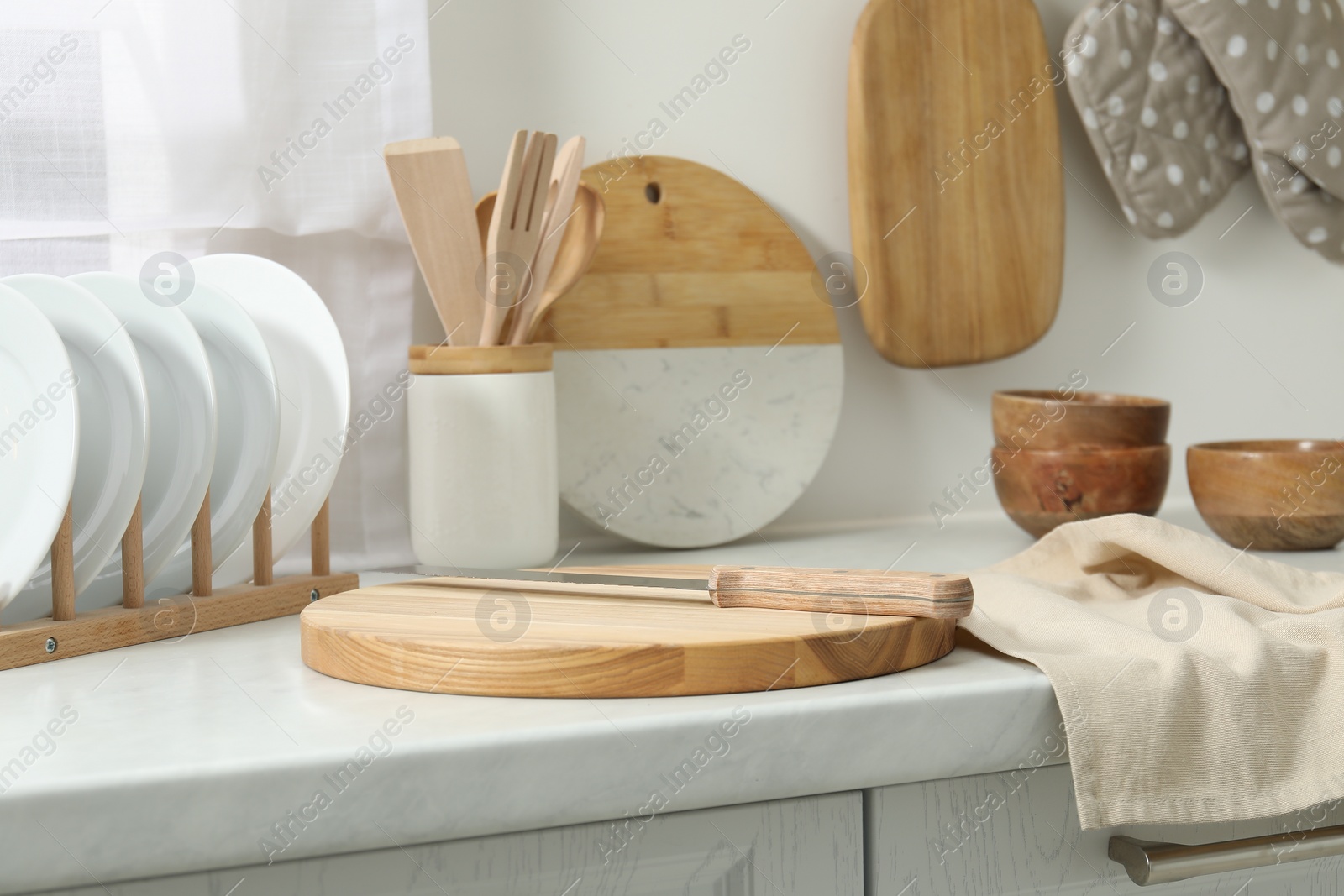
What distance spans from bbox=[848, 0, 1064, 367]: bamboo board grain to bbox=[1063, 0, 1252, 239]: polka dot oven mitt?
0.04m

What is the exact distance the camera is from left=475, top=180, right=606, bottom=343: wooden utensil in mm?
968

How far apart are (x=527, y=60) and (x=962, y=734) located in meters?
0.76

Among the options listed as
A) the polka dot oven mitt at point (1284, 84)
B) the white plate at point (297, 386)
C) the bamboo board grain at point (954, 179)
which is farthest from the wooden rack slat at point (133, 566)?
the polka dot oven mitt at point (1284, 84)

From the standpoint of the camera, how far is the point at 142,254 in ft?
3.03

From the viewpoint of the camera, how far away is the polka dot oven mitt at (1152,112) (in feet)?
3.93

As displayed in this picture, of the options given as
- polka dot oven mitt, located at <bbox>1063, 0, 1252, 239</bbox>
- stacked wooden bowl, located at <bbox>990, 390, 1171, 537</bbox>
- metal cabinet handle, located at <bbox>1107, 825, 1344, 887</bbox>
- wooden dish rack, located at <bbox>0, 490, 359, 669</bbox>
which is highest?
polka dot oven mitt, located at <bbox>1063, 0, 1252, 239</bbox>

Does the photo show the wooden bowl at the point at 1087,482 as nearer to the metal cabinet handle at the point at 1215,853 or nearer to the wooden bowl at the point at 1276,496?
the wooden bowl at the point at 1276,496

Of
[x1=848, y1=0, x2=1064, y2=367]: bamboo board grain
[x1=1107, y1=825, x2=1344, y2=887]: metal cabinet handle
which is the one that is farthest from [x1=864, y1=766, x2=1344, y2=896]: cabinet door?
[x1=848, y1=0, x2=1064, y2=367]: bamboo board grain

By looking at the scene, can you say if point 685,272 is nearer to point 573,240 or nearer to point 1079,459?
point 573,240

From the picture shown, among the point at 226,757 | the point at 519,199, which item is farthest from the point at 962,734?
the point at 519,199

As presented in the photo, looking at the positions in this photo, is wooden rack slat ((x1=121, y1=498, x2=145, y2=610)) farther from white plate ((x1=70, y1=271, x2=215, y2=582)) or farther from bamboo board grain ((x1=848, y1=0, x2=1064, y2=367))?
bamboo board grain ((x1=848, y1=0, x2=1064, y2=367))

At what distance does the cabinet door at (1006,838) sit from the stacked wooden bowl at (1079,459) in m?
0.40

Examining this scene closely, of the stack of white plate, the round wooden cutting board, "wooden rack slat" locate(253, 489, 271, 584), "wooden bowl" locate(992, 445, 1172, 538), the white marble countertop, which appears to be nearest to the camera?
the white marble countertop

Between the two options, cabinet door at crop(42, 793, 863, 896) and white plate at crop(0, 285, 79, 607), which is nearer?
cabinet door at crop(42, 793, 863, 896)
